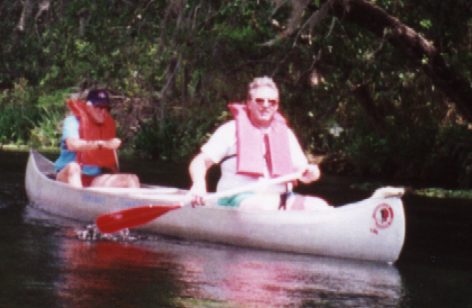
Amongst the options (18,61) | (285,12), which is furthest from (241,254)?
(18,61)

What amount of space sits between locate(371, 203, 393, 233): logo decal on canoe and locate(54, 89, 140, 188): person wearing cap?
3.48m

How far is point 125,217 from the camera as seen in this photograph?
9555mm

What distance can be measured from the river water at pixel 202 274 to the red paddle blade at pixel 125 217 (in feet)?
0.55

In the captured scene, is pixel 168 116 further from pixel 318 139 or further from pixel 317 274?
pixel 317 274

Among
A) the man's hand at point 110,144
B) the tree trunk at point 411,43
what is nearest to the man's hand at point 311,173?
the man's hand at point 110,144

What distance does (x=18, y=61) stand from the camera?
33031mm

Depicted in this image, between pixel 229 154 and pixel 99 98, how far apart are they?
8.40 ft

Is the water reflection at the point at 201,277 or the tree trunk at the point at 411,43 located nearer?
the water reflection at the point at 201,277

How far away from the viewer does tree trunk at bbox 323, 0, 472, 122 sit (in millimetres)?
15891

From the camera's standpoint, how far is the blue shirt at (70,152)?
1151cm

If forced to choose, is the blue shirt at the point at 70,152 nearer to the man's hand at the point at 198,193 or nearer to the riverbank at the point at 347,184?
the man's hand at the point at 198,193

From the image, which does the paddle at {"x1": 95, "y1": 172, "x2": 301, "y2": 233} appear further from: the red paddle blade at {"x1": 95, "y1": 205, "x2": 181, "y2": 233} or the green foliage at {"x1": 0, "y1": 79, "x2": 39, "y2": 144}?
the green foliage at {"x1": 0, "y1": 79, "x2": 39, "y2": 144}

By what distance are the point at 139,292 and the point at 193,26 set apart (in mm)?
9608

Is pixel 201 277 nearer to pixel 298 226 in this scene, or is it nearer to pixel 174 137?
pixel 298 226
